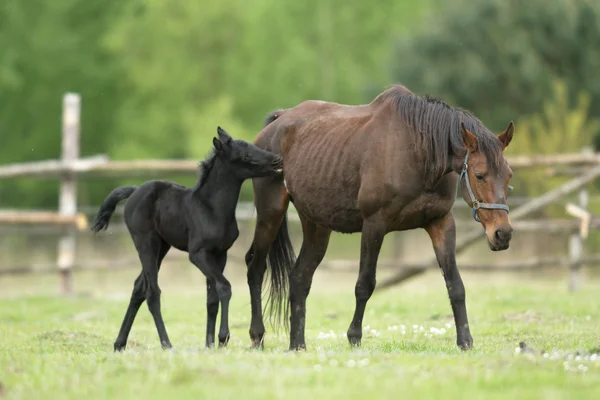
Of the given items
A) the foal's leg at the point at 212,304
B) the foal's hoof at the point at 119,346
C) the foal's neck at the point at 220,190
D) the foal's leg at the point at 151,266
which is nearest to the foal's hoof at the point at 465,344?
the foal's leg at the point at 212,304

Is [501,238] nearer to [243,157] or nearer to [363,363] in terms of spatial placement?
[363,363]

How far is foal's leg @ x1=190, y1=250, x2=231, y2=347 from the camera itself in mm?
6816

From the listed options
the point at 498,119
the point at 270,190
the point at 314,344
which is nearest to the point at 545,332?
the point at 314,344

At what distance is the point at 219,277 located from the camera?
276 inches

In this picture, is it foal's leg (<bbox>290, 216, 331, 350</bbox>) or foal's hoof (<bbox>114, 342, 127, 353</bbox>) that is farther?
foal's leg (<bbox>290, 216, 331, 350</bbox>)

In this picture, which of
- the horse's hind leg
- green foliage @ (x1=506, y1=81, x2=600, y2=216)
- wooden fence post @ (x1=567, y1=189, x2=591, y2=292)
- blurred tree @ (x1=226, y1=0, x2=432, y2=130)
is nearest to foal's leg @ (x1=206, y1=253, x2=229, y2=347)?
the horse's hind leg

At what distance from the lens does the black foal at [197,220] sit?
23.1 ft

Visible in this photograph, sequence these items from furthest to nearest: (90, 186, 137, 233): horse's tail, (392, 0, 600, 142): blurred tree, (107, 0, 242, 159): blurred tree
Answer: (107, 0, 242, 159): blurred tree
(392, 0, 600, 142): blurred tree
(90, 186, 137, 233): horse's tail

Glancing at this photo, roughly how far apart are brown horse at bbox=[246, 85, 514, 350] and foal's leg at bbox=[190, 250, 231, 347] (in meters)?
0.65

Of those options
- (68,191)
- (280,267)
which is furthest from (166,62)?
(280,267)

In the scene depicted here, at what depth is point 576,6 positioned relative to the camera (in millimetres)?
25328

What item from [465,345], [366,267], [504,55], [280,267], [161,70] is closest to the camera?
[465,345]

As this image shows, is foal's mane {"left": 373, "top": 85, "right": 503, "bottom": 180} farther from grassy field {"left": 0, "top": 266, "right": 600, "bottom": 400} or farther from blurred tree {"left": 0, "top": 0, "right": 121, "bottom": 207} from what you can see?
blurred tree {"left": 0, "top": 0, "right": 121, "bottom": 207}

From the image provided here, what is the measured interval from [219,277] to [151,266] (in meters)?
0.54
